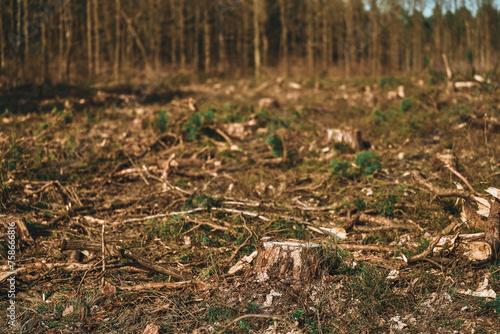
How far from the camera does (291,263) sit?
3.27 m

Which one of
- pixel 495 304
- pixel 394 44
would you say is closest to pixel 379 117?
pixel 495 304

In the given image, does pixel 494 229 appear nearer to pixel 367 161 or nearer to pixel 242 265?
pixel 242 265

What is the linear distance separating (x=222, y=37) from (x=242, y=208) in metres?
20.9

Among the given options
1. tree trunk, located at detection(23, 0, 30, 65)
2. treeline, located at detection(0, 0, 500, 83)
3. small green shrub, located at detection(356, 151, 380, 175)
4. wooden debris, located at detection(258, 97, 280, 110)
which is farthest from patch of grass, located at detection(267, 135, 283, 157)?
tree trunk, located at detection(23, 0, 30, 65)

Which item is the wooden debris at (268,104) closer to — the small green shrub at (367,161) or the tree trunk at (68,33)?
the small green shrub at (367,161)

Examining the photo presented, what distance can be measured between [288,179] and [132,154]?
2953mm

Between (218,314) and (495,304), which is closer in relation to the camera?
(495,304)

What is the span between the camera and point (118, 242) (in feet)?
14.6

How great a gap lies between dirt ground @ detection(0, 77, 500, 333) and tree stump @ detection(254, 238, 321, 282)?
86mm

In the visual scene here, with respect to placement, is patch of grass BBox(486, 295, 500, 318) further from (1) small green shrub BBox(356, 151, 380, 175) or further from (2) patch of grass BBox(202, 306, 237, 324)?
(1) small green shrub BBox(356, 151, 380, 175)

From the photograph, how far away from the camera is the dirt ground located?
2980 millimetres

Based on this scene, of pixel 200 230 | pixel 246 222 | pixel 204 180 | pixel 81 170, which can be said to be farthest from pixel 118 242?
pixel 81 170

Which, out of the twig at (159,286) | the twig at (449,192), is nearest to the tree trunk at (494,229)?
the twig at (449,192)

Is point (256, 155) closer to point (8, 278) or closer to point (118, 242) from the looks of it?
point (118, 242)
